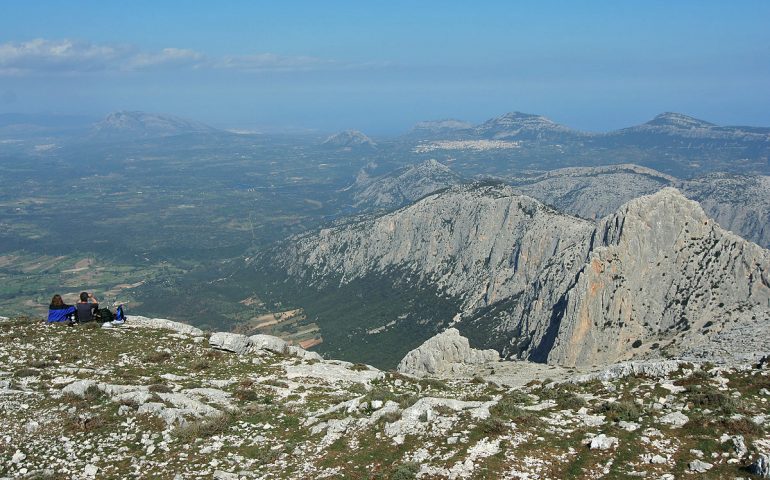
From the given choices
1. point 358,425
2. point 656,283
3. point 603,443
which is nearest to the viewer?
point 603,443

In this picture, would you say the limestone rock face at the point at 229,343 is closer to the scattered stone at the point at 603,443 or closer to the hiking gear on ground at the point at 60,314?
the hiking gear on ground at the point at 60,314

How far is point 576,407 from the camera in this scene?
28031mm

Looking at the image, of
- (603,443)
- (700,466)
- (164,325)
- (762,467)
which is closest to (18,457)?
(603,443)

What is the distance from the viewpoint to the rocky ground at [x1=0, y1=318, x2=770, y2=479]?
72.2ft

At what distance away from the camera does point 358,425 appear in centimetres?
2689

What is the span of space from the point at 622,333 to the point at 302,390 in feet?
430

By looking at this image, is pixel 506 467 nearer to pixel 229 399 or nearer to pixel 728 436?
pixel 728 436

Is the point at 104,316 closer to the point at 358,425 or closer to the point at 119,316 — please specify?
the point at 119,316

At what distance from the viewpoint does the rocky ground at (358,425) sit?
72.2 feet

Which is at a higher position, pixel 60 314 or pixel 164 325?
pixel 60 314

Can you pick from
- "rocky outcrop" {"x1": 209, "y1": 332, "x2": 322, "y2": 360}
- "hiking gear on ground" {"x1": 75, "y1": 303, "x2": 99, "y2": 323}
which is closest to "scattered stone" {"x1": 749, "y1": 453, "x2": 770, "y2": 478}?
→ "rocky outcrop" {"x1": 209, "y1": 332, "x2": 322, "y2": 360}

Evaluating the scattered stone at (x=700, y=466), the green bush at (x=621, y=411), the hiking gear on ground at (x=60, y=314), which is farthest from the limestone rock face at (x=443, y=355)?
the scattered stone at (x=700, y=466)

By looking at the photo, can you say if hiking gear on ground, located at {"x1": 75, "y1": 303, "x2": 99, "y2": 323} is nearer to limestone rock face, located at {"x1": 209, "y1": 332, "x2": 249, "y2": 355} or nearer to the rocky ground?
the rocky ground

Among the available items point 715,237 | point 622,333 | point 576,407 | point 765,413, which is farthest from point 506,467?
point 715,237
